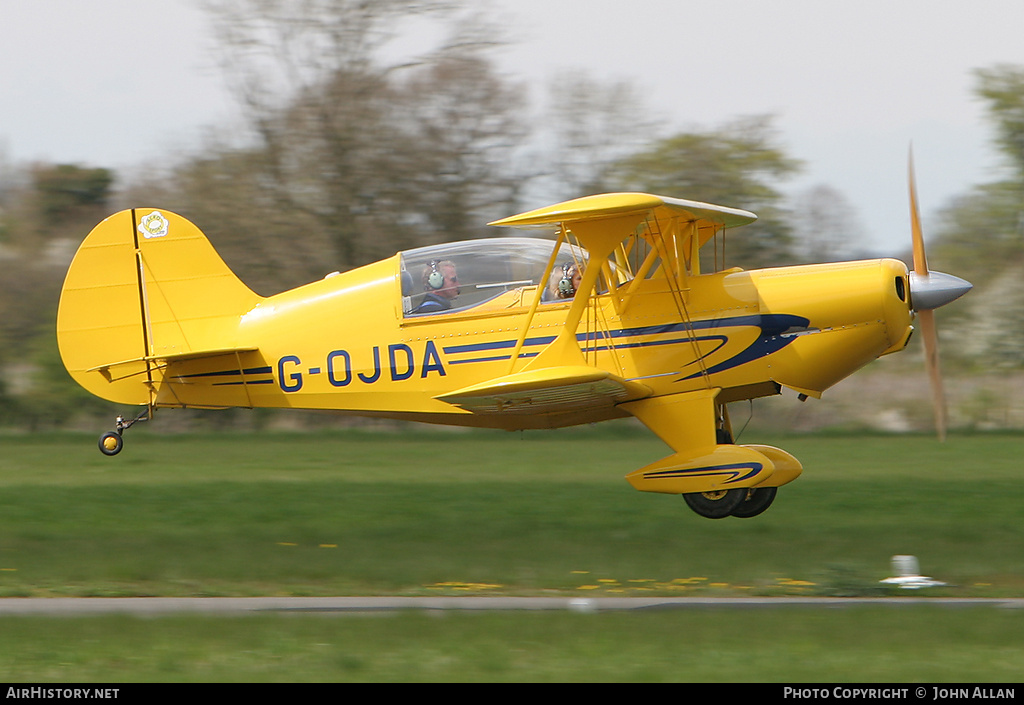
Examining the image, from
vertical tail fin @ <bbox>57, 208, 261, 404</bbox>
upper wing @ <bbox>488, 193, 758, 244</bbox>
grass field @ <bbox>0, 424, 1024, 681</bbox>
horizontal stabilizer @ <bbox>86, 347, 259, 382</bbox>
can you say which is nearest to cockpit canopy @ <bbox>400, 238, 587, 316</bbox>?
upper wing @ <bbox>488, 193, 758, 244</bbox>

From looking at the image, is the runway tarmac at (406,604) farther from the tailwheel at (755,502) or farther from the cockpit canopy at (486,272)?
the cockpit canopy at (486,272)

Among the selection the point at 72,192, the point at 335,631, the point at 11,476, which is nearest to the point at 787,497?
the point at 335,631

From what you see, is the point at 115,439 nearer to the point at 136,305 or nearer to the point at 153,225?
the point at 136,305

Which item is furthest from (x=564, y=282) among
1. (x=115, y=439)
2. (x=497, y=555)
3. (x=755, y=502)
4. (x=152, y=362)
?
(x=115, y=439)

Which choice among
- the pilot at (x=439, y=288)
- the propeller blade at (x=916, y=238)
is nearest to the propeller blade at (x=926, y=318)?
the propeller blade at (x=916, y=238)

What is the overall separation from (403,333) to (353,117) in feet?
55.5

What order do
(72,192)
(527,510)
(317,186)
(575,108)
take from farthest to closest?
(72,192)
(575,108)
(317,186)
(527,510)

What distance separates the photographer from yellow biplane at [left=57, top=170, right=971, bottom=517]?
1082 centimetres

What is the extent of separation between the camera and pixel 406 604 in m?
9.63

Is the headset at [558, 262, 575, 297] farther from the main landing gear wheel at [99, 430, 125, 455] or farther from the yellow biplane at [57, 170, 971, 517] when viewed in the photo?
the main landing gear wheel at [99, 430, 125, 455]

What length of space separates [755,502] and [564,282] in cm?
294

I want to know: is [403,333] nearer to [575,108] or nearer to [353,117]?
[353,117]

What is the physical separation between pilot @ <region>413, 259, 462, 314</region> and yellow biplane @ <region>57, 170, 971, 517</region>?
0.5 inches
